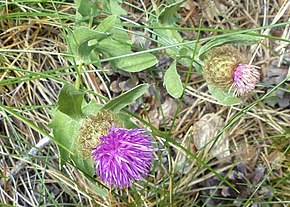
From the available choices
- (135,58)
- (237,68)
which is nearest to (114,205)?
(135,58)

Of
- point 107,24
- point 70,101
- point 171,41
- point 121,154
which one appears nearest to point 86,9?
point 107,24

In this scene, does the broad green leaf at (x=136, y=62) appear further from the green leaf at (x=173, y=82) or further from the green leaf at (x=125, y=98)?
the green leaf at (x=125, y=98)

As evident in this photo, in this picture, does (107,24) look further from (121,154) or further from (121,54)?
(121,154)

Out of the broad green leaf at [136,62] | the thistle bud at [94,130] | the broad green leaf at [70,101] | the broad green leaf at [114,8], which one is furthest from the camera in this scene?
the broad green leaf at [114,8]

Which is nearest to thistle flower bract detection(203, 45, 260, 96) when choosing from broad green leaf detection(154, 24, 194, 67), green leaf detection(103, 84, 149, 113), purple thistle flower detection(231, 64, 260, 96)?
purple thistle flower detection(231, 64, 260, 96)

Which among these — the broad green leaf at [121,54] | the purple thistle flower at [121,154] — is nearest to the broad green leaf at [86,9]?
the broad green leaf at [121,54]

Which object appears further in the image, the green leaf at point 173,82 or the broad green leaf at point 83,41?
the green leaf at point 173,82

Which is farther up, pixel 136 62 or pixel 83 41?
pixel 83 41

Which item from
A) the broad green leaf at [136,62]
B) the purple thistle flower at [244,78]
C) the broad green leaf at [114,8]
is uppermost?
the broad green leaf at [114,8]
